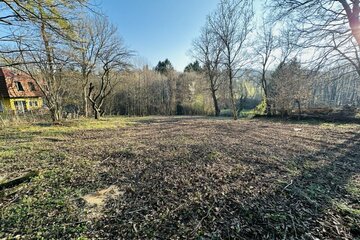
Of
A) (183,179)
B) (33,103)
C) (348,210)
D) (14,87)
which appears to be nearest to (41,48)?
(183,179)

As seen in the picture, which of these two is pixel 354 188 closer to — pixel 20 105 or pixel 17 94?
pixel 17 94

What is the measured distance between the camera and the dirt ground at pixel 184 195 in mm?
1701

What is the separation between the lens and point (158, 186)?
2.57 m

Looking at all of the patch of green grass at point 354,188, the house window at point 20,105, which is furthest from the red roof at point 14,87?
the patch of green grass at point 354,188

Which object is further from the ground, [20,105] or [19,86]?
[19,86]

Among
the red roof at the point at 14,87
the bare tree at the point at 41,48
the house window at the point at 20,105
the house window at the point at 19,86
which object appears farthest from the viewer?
the house window at the point at 19,86

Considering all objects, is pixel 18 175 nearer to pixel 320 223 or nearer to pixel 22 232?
pixel 22 232

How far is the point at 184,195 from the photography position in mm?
2312

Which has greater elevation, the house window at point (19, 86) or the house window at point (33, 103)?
the house window at point (19, 86)

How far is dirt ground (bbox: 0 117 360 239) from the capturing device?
5.58 feet

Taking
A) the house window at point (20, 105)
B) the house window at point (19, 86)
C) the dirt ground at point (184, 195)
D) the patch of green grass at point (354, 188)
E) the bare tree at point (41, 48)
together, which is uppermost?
the house window at point (19, 86)

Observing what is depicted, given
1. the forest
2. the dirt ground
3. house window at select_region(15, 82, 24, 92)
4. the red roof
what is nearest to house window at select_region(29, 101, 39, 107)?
the red roof

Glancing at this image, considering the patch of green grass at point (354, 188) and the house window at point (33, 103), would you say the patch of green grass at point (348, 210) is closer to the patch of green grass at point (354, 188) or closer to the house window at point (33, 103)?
the patch of green grass at point (354, 188)

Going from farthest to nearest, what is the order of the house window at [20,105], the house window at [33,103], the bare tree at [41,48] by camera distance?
the house window at [33,103], the house window at [20,105], the bare tree at [41,48]
